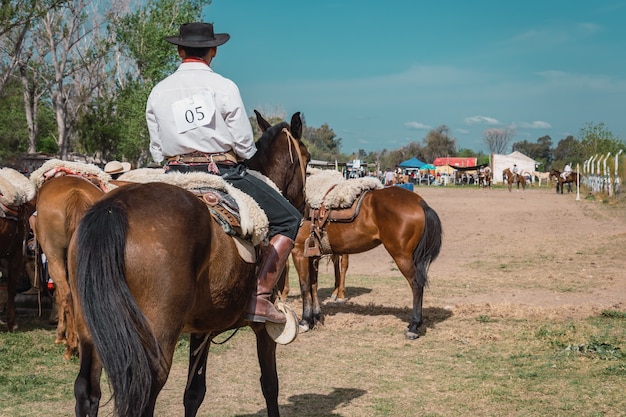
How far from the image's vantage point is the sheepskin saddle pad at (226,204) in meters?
3.86

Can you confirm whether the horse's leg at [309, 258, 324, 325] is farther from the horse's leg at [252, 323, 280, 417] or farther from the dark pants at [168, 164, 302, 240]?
the dark pants at [168, 164, 302, 240]

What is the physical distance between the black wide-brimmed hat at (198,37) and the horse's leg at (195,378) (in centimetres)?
205

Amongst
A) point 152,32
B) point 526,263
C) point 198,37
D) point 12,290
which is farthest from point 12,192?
point 152,32

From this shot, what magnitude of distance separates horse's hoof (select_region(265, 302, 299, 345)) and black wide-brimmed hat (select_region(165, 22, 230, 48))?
Answer: 190cm

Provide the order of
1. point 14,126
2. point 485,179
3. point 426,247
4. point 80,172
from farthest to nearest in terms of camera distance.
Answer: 1. point 485,179
2. point 14,126
3. point 426,247
4. point 80,172

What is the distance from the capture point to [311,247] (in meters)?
9.42

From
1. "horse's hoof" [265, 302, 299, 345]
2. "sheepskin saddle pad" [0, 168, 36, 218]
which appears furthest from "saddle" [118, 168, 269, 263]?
"sheepskin saddle pad" [0, 168, 36, 218]

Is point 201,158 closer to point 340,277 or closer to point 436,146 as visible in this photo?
point 340,277

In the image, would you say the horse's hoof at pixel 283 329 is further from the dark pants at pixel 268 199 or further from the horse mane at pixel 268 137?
the horse mane at pixel 268 137

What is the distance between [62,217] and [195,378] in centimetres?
303

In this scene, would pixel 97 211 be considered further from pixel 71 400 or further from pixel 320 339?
pixel 320 339

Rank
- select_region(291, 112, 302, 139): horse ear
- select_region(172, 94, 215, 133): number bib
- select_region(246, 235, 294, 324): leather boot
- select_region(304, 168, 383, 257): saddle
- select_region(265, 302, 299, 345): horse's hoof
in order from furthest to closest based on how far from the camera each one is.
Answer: select_region(304, 168, 383, 257): saddle → select_region(291, 112, 302, 139): horse ear → select_region(265, 302, 299, 345): horse's hoof → select_region(246, 235, 294, 324): leather boot → select_region(172, 94, 215, 133): number bib

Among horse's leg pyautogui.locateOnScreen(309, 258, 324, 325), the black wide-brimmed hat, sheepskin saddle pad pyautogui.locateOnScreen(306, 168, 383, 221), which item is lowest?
horse's leg pyautogui.locateOnScreen(309, 258, 324, 325)

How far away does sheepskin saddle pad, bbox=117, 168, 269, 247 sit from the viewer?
12.6 feet
